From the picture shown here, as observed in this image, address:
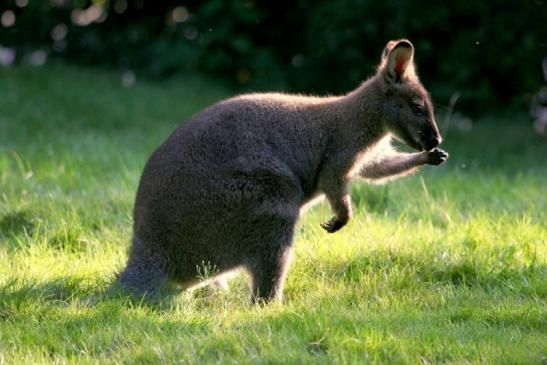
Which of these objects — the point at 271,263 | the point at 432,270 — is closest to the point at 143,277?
the point at 271,263

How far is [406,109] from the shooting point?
6.74m

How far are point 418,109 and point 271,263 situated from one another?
157cm

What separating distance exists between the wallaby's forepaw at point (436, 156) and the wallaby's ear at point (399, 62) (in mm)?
560

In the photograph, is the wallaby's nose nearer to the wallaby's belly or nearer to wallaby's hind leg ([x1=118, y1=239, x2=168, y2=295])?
the wallaby's belly

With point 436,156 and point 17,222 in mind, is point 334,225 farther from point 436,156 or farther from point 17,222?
point 17,222

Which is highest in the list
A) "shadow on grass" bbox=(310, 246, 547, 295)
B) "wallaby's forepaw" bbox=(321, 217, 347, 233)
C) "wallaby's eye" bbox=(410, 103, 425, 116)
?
"wallaby's eye" bbox=(410, 103, 425, 116)

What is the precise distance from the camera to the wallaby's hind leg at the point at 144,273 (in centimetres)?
613

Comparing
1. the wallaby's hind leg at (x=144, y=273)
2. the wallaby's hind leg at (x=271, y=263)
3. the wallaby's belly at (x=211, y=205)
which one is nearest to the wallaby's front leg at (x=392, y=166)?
the wallaby's belly at (x=211, y=205)

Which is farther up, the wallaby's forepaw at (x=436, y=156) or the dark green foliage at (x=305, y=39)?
the wallaby's forepaw at (x=436, y=156)

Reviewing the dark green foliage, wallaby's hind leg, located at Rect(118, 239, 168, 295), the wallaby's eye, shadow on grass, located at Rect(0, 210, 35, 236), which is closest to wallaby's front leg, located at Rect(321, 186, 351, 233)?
the wallaby's eye

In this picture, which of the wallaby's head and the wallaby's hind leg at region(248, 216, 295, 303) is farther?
the wallaby's head

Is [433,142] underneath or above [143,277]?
above

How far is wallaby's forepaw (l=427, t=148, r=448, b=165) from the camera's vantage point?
21.9ft

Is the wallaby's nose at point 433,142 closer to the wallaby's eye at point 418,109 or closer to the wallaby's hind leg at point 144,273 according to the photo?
the wallaby's eye at point 418,109
